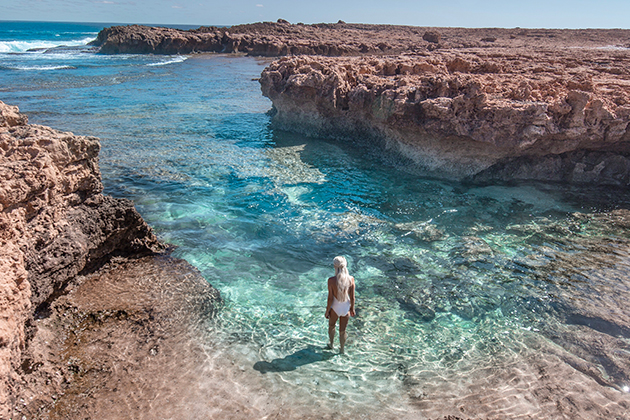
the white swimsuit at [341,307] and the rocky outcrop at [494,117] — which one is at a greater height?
the rocky outcrop at [494,117]

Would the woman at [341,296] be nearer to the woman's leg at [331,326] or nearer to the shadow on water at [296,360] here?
the woman's leg at [331,326]

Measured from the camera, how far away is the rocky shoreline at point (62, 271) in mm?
4508

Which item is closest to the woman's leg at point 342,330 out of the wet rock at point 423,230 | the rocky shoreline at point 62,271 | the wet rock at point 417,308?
the wet rock at point 417,308

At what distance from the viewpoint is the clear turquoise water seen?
17.2 feet

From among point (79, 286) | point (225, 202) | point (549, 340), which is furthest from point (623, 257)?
point (79, 286)

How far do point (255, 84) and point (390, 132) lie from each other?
1834 centimetres

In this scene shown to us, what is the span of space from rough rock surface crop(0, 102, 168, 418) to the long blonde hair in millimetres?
3726

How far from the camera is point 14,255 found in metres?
4.74

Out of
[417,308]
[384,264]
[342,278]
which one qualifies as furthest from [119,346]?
[384,264]

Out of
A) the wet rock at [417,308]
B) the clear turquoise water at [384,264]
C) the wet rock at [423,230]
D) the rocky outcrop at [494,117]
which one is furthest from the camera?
the rocky outcrop at [494,117]

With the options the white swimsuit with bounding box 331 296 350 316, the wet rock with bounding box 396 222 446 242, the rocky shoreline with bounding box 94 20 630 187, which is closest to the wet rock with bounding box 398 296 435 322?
the white swimsuit with bounding box 331 296 350 316

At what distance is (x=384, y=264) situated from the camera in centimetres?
778

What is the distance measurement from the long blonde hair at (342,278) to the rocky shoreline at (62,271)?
2324 mm

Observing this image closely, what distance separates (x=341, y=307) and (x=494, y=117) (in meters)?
7.36
